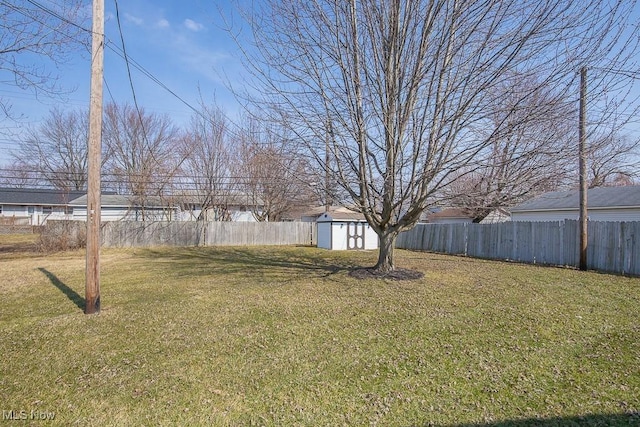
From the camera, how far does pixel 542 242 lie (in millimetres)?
12047

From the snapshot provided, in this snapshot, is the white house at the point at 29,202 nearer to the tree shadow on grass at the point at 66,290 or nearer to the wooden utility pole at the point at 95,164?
the tree shadow on grass at the point at 66,290

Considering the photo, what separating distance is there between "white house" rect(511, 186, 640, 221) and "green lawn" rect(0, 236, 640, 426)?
8.72m

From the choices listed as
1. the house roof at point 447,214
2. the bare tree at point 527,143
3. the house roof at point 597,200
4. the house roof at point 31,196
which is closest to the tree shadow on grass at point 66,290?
the bare tree at point 527,143

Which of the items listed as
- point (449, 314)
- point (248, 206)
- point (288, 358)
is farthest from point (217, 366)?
point (248, 206)

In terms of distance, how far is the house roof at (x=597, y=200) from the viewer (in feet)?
43.0

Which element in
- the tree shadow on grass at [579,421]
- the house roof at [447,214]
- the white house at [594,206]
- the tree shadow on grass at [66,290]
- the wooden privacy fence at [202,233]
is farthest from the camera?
the house roof at [447,214]

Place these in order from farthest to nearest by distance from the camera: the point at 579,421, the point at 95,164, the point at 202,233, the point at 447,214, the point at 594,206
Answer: the point at 447,214 → the point at 202,233 → the point at 594,206 → the point at 95,164 → the point at 579,421

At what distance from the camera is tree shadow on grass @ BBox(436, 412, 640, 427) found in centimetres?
242

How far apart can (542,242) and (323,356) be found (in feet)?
38.1

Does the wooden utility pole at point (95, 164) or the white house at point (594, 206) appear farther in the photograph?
the white house at point (594, 206)

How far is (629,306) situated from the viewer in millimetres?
5723

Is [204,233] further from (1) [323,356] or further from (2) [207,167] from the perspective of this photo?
(1) [323,356]

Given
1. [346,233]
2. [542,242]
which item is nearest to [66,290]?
[346,233]

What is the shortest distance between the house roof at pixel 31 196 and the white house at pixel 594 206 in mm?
40575
